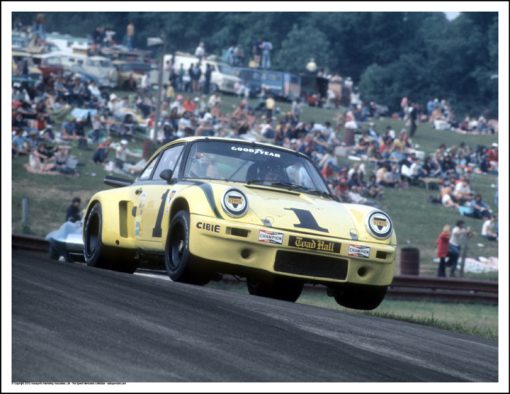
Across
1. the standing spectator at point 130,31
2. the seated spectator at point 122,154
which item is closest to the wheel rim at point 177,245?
the seated spectator at point 122,154

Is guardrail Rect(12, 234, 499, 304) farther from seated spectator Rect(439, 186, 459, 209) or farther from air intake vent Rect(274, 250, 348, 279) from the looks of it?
air intake vent Rect(274, 250, 348, 279)

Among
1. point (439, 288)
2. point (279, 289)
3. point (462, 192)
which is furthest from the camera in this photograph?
point (462, 192)

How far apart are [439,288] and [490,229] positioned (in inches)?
154

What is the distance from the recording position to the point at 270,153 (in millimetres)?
8680

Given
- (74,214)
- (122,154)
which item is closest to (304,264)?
(74,214)

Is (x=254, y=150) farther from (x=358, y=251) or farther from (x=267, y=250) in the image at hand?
(x=358, y=251)

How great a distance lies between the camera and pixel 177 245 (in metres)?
7.90

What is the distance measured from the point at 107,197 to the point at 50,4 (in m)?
8.62

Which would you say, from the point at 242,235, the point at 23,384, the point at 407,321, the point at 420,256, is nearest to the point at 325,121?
the point at 420,256

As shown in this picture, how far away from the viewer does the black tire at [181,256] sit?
299 inches

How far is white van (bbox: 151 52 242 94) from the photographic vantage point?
71.2ft

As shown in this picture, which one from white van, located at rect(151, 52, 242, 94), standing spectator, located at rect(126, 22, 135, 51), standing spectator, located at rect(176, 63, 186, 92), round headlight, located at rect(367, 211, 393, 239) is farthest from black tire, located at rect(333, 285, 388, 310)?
standing spectator, located at rect(176, 63, 186, 92)

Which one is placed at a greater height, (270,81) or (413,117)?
(270,81)

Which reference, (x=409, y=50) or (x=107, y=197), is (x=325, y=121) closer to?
(x=409, y=50)
